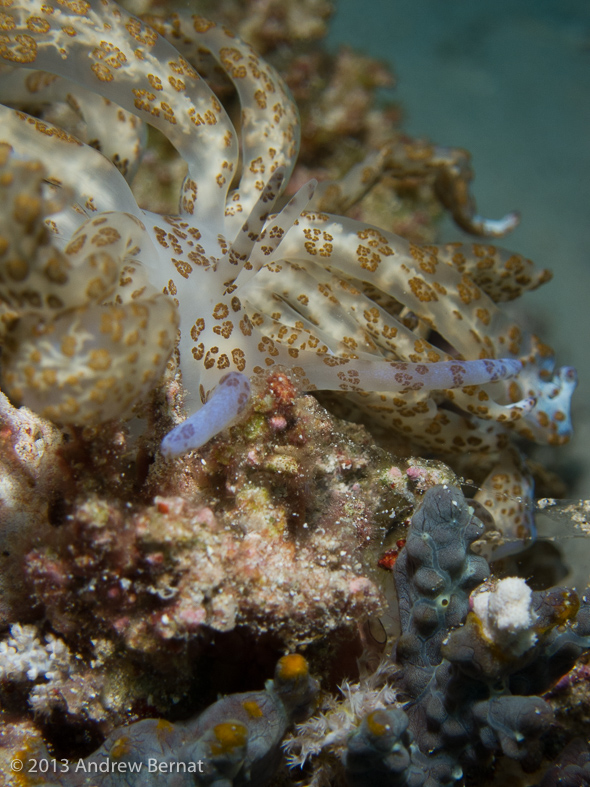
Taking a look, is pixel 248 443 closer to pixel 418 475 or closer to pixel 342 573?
pixel 342 573

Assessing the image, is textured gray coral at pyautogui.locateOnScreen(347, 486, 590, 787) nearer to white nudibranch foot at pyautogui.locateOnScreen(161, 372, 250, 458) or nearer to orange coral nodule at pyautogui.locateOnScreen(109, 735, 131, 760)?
orange coral nodule at pyautogui.locateOnScreen(109, 735, 131, 760)

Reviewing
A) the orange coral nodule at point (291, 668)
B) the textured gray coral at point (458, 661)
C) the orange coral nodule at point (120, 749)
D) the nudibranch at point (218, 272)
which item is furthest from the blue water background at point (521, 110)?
the orange coral nodule at point (120, 749)

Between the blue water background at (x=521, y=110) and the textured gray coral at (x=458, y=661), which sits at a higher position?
the blue water background at (x=521, y=110)

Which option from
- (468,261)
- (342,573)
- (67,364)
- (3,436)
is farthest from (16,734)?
(468,261)

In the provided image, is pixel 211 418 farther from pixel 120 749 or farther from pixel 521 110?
pixel 521 110

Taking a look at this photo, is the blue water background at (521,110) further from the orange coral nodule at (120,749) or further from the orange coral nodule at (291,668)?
the orange coral nodule at (120,749)

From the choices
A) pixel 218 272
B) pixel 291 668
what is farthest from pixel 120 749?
pixel 218 272

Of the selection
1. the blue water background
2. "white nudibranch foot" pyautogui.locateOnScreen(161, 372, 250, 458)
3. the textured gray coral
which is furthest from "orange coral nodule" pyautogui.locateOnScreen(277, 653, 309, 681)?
the blue water background
